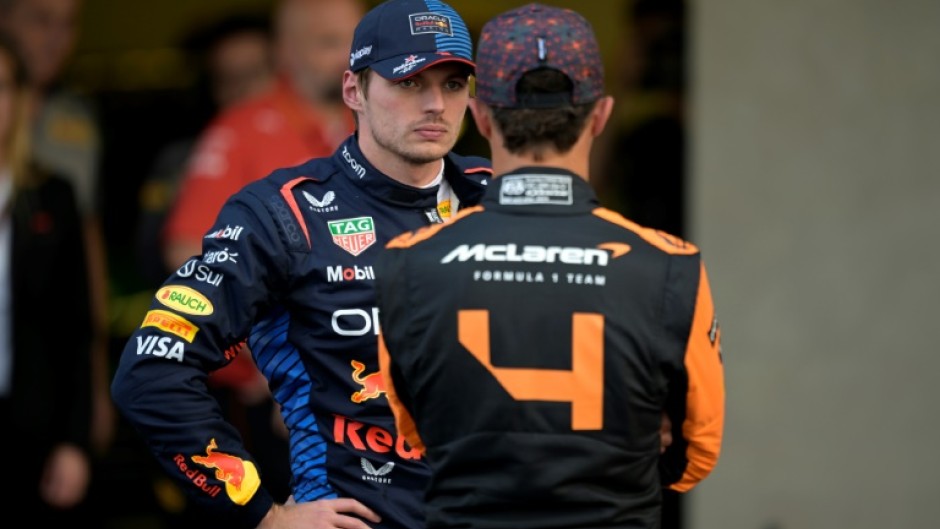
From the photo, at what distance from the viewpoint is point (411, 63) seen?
3303mm

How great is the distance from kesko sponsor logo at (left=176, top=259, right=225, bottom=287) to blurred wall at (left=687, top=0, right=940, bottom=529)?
10.6ft

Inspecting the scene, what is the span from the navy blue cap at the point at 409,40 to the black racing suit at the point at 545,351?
653 mm

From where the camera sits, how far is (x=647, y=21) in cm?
639

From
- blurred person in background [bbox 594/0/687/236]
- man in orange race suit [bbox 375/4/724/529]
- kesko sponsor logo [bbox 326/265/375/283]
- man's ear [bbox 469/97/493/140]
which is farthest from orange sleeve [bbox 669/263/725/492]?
blurred person in background [bbox 594/0/687/236]

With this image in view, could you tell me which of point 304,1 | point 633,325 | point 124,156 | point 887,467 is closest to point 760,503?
point 887,467

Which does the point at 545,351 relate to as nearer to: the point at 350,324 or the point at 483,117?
the point at 483,117

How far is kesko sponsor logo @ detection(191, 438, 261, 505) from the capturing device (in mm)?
3162

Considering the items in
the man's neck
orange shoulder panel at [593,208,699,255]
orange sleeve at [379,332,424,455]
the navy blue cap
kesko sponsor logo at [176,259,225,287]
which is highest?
the navy blue cap

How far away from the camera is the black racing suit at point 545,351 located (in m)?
2.62

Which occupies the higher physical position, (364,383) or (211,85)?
(211,85)

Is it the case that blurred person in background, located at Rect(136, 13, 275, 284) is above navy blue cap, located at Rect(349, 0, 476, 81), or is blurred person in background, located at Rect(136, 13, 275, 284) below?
below

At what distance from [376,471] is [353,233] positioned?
0.47 m

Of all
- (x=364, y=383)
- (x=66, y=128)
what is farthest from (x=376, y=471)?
(x=66, y=128)

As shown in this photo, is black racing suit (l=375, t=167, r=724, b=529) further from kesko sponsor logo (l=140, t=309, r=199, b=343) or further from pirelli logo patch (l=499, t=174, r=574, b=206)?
kesko sponsor logo (l=140, t=309, r=199, b=343)
